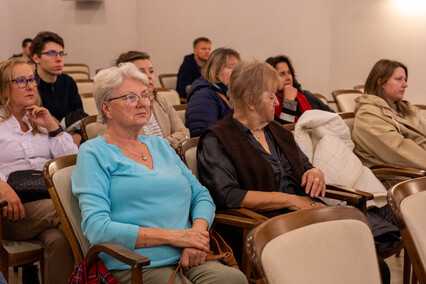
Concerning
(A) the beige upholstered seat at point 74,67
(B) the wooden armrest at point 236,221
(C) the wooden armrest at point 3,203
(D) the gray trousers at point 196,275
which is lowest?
(D) the gray trousers at point 196,275

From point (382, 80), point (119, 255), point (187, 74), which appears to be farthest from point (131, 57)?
point (187, 74)

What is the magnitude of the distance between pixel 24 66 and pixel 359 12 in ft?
15.6

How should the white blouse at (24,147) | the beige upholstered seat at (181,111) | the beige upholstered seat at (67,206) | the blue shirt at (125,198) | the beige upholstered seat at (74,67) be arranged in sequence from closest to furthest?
1. the blue shirt at (125,198)
2. the beige upholstered seat at (67,206)
3. the white blouse at (24,147)
4. the beige upholstered seat at (181,111)
5. the beige upholstered seat at (74,67)

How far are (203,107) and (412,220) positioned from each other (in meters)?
2.01

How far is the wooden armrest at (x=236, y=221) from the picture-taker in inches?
84.2

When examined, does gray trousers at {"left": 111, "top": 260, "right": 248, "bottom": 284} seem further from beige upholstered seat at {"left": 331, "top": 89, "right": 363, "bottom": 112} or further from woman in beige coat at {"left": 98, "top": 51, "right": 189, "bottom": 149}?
beige upholstered seat at {"left": 331, "top": 89, "right": 363, "bottom": 112}

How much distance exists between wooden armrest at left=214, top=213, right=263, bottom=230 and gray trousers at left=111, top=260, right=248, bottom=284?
220 millimetres

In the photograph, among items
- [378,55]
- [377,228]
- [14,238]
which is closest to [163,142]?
[14,238]

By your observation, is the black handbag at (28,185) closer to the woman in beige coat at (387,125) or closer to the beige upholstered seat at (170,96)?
the woman in beige coat at (387,125)

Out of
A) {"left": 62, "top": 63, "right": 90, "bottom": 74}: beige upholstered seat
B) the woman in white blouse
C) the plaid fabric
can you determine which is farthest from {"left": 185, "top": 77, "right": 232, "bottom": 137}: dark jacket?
{"left": 62, "top": 63, "right": 90, "bottom": 74}: beige upholstered seat

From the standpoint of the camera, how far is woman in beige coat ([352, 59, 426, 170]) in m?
3.39

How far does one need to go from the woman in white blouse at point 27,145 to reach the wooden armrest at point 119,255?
0.51 metres

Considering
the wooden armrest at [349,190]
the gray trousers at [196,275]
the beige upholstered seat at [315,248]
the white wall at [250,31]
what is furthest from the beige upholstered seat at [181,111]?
the white wall at [250,31]

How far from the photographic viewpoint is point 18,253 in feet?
7.45
